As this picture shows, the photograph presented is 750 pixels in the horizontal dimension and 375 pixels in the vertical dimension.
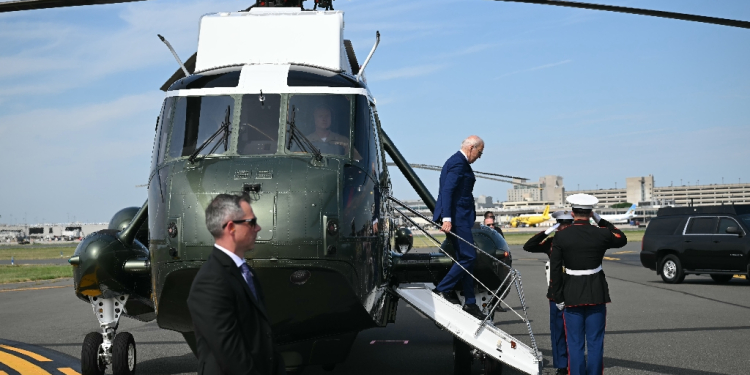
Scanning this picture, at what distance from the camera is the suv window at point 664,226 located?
2284 centimetres

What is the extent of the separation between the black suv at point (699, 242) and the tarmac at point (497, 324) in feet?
4.86

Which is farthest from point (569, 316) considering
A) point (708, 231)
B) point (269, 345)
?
point (708, 231)

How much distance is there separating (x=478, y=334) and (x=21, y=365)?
229 inches

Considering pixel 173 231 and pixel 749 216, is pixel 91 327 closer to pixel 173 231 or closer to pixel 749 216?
pixel 173 231

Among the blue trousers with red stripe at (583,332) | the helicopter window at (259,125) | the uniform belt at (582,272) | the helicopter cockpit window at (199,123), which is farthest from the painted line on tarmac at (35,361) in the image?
the uniform belt at (582,272)

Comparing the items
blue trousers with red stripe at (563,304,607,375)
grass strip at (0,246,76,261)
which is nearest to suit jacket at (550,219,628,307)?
blue trousers with red stripe at (563,304,607,375)

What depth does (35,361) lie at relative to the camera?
32.3 feet

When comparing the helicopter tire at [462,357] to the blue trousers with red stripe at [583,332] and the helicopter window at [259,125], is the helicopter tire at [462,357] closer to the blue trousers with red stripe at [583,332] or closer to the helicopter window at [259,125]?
the blue trousers with red stripe at [583,332]

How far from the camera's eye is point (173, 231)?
6184 millimetres

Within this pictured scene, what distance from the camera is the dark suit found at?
837cm

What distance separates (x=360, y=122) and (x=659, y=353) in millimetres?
5396

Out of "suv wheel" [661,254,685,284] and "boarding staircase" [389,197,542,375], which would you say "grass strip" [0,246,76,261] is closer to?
"suv wheel" [661,254,685,284]

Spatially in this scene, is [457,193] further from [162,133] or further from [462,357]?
[162,133]

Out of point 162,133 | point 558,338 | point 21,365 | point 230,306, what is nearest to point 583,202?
point 558,338
